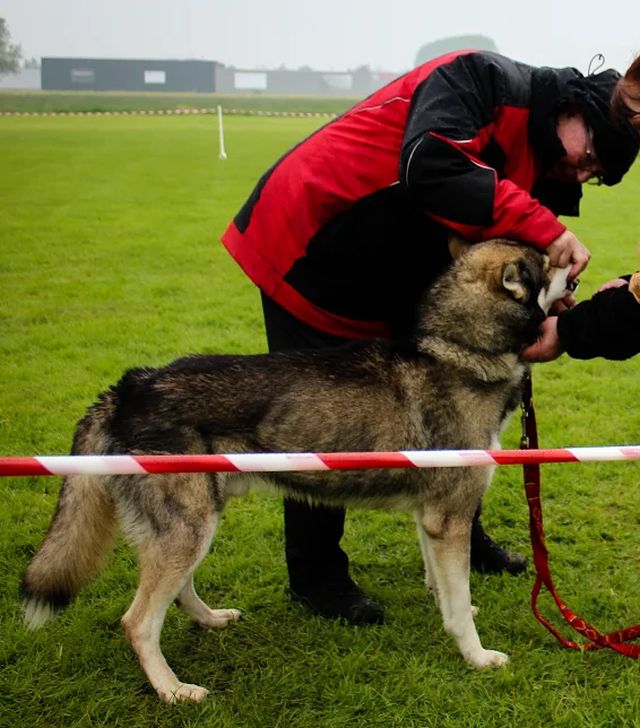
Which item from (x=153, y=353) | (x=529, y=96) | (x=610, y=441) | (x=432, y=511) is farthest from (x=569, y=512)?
(x=153, y=353)

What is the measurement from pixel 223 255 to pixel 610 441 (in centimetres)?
742

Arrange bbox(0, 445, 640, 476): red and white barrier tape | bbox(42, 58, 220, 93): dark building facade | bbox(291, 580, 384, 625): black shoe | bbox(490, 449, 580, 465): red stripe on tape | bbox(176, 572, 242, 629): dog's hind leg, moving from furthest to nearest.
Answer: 1. bbox(42, 58, 220, 93): dark building facade
2. bbox(291, 580, 384, 625): black shoe
3. bbox(176, 572, 242, 629): dog's hind leg
4. bbox(490, 449, 580, 465): red stripe on tape
5. bbox(0, 445, 640, 476): red and white barrier tape

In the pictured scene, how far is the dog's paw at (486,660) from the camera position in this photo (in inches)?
136

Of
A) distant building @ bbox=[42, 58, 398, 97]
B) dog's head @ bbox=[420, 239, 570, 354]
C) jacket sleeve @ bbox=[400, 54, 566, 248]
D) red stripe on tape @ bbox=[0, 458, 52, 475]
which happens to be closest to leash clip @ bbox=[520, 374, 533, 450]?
dog's head @ bbox=[420, 239, 570, 354]

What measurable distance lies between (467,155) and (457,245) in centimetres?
54

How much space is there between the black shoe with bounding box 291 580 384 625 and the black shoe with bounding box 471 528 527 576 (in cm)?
67

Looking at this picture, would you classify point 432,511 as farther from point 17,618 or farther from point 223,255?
point 223,255

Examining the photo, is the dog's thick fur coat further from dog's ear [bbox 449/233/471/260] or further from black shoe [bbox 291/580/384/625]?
black shoe [bbox 291/580/384/625]

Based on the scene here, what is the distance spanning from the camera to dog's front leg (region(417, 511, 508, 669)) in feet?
11.2

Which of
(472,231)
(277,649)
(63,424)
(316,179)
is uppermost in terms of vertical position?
(316,179)

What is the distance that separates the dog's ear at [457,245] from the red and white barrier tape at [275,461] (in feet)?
3.32

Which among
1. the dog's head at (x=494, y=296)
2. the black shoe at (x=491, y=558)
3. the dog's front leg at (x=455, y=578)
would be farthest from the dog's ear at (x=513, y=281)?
the black shoe at (x=491, y=558)

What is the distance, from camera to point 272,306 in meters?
3.72

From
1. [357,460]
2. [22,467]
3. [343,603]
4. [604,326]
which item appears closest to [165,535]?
[22,467]
